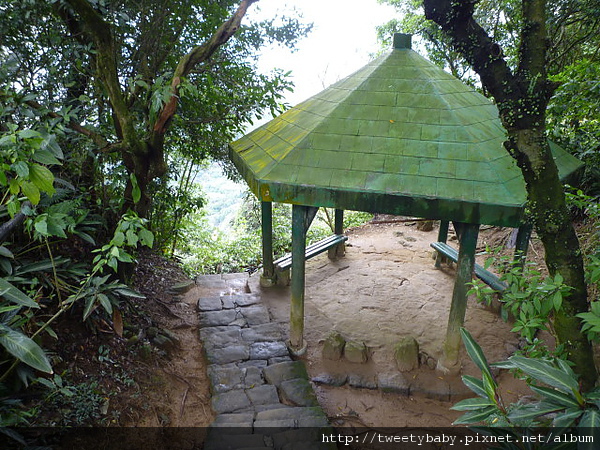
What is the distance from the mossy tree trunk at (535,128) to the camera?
2.48 metres

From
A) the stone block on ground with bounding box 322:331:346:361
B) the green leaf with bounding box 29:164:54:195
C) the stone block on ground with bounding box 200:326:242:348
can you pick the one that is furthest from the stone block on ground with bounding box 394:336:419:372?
the green leaf with bounding box 29:164:54:195

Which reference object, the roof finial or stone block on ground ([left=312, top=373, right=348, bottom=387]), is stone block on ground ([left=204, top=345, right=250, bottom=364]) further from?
the roof finial

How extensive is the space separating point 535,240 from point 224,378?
649 cm

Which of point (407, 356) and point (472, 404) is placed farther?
point (407, 356)

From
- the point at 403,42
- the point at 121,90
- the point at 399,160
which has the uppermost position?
the point at 403,42

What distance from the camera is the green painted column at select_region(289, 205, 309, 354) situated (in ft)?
15.1

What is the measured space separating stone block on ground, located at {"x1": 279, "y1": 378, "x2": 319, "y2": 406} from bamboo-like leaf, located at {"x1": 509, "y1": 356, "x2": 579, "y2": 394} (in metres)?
2.45

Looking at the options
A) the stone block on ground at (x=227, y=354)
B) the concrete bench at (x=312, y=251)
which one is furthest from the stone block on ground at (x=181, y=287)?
the stone block on ground at (x=227, y=354)

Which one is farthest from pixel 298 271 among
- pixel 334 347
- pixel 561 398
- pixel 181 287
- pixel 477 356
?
pixel 561 398

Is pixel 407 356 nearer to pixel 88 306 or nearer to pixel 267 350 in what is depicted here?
pixel 267 350

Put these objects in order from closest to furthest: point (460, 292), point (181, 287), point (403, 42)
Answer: point (460, 292) → point (403, 42) → point (181, 287)

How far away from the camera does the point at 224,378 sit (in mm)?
4570

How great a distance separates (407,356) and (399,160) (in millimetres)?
2448

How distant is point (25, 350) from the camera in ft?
8.66
